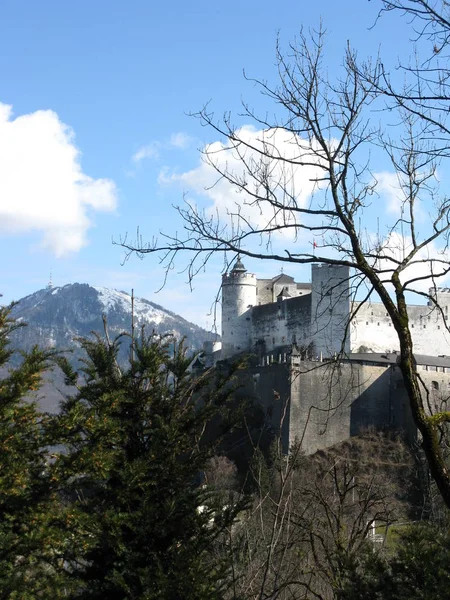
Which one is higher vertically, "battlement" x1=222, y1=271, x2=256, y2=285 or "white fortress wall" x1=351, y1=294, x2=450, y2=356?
"battlement" x1=222, y1=271, x2=256, y2=285

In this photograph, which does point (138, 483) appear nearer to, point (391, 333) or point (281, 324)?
point (391, 333)

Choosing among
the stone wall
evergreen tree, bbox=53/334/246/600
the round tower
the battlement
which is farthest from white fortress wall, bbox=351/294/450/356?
evergreen tree, bbox=53/334/246/600

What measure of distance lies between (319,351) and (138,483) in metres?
35.7

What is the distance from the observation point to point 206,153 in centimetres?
550

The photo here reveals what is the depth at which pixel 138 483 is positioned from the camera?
7.02 meters

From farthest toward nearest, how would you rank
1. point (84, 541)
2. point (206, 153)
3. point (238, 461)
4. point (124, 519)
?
point (238, 461) < point (124, 519) < point (84, 541) < point (206, 153)

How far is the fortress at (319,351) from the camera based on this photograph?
35594 mm

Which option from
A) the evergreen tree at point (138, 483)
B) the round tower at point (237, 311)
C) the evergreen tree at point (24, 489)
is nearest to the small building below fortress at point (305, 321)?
the round tower at point (237, 311)

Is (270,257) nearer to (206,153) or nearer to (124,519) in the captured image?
(206,153)

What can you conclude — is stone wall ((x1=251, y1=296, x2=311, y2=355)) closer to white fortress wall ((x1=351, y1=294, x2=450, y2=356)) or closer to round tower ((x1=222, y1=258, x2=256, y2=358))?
round tower ((x1=222, y1=258, x2=256, y2=358))

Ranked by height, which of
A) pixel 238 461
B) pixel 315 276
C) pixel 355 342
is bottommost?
pixel 238 461

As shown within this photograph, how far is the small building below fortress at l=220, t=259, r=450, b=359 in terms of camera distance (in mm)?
41844

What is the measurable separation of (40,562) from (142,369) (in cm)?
193

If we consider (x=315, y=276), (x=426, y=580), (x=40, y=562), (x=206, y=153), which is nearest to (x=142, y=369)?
(x=40, y=562)
